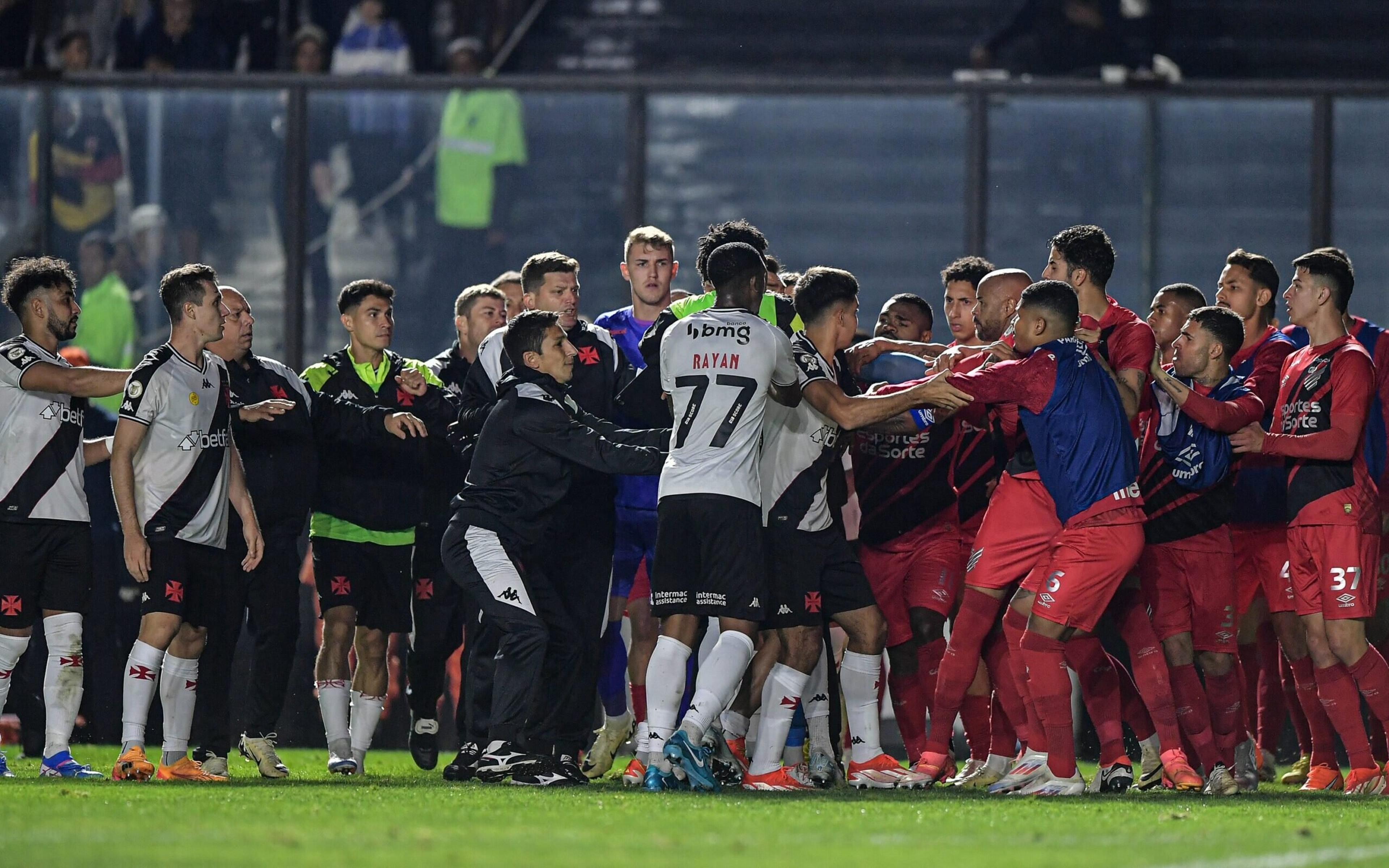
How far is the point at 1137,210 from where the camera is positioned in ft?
41.8

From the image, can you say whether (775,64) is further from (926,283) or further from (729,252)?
(729,252)

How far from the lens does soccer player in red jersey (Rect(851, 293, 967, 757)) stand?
899cm

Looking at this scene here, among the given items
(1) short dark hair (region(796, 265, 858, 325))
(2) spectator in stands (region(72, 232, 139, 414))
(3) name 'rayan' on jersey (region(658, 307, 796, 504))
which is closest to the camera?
(3) name 'rayan' on jersey (region(658, 307, 796, 504))

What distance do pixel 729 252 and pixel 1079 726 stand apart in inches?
199

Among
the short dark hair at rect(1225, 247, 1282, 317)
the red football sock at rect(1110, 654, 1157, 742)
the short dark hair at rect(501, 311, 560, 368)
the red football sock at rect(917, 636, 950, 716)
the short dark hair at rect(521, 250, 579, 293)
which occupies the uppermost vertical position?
the short dark hair at rect(1225, 247, 1282, 317)

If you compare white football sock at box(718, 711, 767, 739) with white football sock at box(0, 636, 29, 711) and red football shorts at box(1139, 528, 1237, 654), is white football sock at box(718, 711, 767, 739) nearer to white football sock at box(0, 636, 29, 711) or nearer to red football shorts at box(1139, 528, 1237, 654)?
red football shorts at box(1139, 528, 1237, 654)

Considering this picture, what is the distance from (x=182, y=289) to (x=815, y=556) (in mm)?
3234

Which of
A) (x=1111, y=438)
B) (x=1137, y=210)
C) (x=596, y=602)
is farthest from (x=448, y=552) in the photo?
(x=1137, y=210)

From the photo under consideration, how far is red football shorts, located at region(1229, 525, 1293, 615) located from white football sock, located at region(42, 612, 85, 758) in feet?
18.6

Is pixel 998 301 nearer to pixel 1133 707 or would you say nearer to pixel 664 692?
pixel 1133 707

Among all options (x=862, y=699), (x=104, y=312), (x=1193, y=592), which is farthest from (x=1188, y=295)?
(x=104, y=312)

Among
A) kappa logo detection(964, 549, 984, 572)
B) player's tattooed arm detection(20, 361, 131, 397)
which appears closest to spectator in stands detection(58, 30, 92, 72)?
player's tattooed arm detection(20, 361, 131, 397)

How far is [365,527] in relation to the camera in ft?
31.5

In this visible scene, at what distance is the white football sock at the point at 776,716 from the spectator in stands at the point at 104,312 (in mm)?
6035
